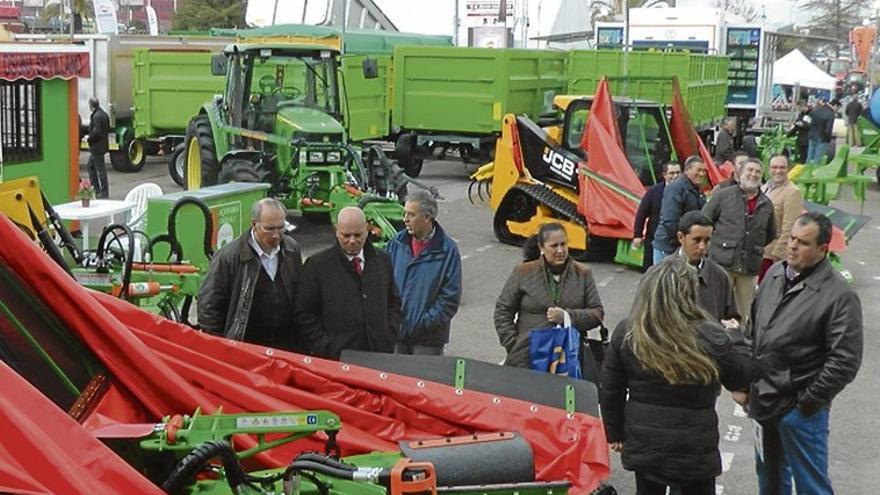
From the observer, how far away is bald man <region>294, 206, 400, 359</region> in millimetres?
6340

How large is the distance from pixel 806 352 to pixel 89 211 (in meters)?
7.62

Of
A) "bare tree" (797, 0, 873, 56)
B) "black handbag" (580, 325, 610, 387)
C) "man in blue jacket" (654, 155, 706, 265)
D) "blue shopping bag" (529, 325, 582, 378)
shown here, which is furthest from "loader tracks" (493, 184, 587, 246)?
"bare tree" (797, 0, 873, 56)

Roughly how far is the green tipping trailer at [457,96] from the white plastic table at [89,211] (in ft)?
38.8

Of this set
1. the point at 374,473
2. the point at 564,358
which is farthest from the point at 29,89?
the point at 374,473

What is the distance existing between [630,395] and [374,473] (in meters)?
1.51

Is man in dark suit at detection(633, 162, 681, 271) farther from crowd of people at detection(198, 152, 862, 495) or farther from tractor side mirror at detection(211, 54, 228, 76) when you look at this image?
tractor side mirror at detection(211, 54, 228, 76)

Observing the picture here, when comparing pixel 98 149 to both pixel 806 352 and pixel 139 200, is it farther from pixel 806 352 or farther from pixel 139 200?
pixel 806 352

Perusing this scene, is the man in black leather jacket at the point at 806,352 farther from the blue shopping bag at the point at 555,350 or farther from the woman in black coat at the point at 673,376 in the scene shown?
the blue shopping bag at the point at 555,350

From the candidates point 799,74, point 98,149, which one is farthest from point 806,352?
point 799,74

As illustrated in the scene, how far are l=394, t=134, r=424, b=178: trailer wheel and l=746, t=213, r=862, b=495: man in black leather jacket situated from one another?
18.5 m

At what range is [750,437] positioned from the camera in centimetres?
805

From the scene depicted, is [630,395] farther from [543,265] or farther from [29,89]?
[29,89]

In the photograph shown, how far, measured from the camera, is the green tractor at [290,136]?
15.1 meters

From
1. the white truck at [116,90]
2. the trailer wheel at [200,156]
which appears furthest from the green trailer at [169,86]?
the trailer wheel at [200,156]
